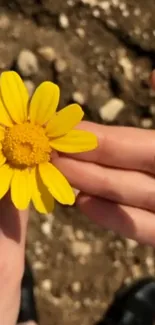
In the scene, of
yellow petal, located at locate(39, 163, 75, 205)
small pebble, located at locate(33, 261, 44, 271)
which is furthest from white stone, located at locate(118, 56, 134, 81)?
yellow petal, located at locate(39, 163, 75, 205)

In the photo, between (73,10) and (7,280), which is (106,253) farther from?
(73,10)

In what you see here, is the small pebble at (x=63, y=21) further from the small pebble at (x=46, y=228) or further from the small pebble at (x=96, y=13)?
the small pebble at (x=46, y=228)

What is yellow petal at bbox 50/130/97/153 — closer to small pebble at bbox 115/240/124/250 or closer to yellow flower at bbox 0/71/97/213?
yellow flower at bbox 0/71/97/213

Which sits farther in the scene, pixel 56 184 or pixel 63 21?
pixel 63 21

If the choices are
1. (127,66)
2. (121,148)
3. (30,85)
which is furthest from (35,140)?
(127,66)

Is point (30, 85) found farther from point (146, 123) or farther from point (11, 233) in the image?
point (11, 233)

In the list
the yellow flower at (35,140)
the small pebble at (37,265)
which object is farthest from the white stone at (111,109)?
the yellow flower at (35,140)
